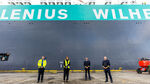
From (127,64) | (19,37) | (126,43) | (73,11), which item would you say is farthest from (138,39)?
(19,37)

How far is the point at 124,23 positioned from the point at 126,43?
158 inches

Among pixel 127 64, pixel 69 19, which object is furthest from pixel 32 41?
pixel 127 64

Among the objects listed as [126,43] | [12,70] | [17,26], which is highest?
[17,26]

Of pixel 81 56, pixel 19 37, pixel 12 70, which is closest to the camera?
pixel 12 70

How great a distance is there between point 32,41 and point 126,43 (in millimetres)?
16465

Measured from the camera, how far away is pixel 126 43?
49.4 ft

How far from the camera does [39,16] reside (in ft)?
52.4

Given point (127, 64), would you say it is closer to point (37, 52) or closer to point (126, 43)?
point (126, 43)

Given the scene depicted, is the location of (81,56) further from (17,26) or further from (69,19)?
(17,26)

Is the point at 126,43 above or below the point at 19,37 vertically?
below

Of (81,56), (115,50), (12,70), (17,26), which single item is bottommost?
(12,70)

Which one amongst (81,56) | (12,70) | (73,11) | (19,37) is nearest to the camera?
(12,70)

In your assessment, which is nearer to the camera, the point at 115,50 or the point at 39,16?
the point at 115,50

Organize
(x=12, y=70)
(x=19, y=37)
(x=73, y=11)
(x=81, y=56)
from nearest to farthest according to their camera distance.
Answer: (x=12, y=70) < (x=81, y=56) < (x=19, y=37) < (x=73, y=11)
